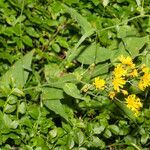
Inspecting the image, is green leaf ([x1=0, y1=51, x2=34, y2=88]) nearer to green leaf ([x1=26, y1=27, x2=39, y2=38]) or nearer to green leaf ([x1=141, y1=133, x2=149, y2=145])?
green leaf ([x1=26, y1=27, x2=39, y2=38])

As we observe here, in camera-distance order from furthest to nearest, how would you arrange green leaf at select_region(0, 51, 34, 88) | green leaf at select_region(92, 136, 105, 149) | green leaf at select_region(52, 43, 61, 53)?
green leaf at select_region(52, 43, 61, 53), green leaf at select_region(0, 51, 34, 88), green leaf at select_region(92, 136, 105, 149)

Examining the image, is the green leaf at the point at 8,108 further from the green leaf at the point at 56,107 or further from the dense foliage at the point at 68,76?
the green leaf at the point at 56,107

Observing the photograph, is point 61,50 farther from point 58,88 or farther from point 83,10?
point 58,88

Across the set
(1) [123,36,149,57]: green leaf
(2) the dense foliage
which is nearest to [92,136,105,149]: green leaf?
(2) the dense foliage

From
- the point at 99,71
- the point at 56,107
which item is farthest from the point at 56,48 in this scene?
the point at 56,107

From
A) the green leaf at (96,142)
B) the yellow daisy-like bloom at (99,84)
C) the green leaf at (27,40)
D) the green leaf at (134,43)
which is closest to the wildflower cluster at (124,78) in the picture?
the yellow daisy-like bloom at (99,84)

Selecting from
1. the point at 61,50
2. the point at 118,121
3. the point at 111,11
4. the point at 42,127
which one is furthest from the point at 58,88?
the point at 111,11
